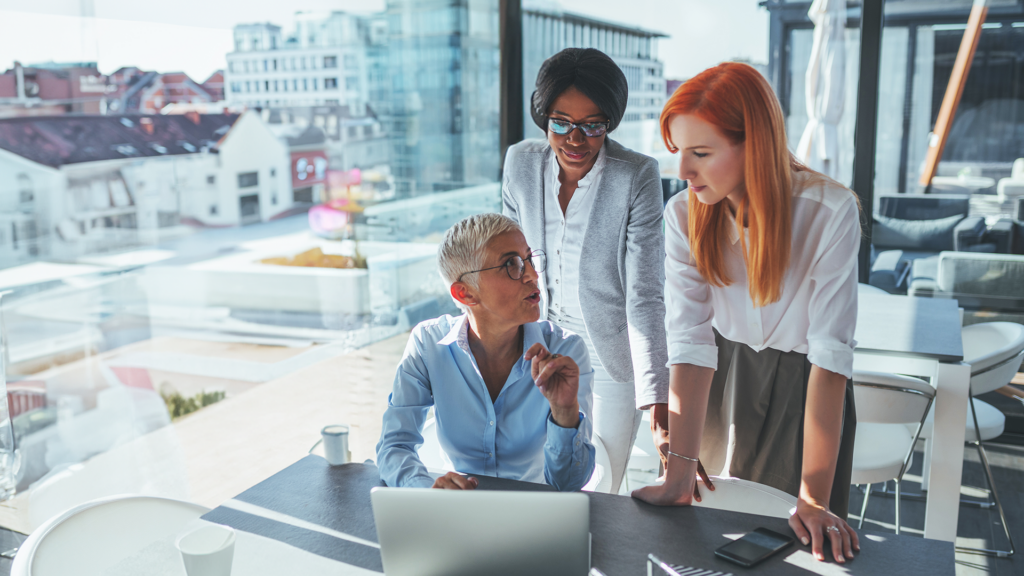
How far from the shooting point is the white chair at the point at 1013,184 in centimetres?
381

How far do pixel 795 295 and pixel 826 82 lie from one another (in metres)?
2.80

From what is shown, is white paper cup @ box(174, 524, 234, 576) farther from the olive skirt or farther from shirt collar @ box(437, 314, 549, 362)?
the olive skirt

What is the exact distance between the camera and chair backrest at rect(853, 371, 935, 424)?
→ 2.41 metres

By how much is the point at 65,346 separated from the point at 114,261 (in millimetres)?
376

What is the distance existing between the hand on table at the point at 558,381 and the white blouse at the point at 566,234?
635mm

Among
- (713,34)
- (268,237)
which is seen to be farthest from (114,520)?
(713,34)

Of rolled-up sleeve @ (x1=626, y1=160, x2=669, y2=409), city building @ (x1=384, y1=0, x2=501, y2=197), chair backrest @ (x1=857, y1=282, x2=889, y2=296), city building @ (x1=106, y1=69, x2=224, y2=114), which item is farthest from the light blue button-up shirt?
chair backrest @ (x1=857, y1=282, x2=889, y2=296)

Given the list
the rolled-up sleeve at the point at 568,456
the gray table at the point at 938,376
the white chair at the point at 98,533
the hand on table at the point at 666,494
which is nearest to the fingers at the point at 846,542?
the hand on table at the point at 666,494

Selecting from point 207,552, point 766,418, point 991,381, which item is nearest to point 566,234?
point 766,418

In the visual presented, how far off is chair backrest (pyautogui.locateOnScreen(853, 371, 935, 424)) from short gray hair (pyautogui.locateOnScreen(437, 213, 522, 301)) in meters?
1.39

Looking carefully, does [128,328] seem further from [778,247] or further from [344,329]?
[778,247]

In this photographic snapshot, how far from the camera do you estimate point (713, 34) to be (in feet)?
13.8

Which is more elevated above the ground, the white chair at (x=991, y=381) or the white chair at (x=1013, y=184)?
the white chair at (x=1013, y=184)

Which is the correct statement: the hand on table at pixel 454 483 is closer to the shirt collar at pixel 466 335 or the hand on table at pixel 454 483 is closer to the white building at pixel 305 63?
the shirt collar at pixel 466 335
